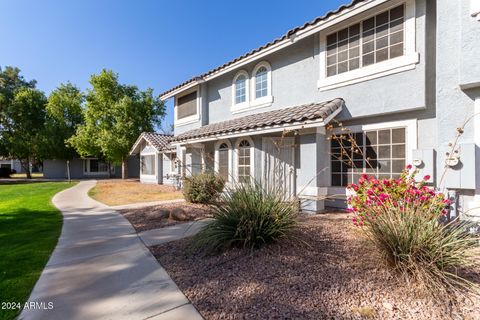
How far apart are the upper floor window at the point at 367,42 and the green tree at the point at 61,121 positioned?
32.7 m

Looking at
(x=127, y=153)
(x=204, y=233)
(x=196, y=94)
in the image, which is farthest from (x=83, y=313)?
(x=127, y=153)

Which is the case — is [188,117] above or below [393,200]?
above

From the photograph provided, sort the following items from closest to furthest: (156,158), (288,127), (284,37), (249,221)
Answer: (249,221)
(288,127)
(284,37)
(156,158)

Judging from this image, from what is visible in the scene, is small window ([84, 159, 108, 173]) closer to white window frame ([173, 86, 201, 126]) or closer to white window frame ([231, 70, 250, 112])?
white window frame ([173, 86, 201, 126])

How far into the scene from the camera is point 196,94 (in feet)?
51.5

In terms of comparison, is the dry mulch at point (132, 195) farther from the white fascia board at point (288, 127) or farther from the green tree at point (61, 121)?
the green tree at point (61, 121)

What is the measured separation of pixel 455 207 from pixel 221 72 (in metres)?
10.8

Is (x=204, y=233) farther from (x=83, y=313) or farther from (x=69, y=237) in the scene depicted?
(x=69, y=237)

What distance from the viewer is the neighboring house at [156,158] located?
849 inches

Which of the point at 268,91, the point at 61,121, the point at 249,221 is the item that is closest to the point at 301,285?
the point at 249,221

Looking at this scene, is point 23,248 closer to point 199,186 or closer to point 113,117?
point 199,186

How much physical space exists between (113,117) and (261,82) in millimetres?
20746

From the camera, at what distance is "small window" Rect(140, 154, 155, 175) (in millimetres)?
24381

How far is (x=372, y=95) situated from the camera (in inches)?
314
